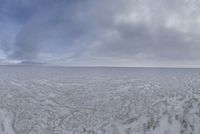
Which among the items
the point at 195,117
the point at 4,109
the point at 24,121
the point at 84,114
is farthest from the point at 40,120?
the point at 195,117

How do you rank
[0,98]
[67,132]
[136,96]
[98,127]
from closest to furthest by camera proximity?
1. [67,132]
2. [98,127]
3. [0,98]
4. [136,96]

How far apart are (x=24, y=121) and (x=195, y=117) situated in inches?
378

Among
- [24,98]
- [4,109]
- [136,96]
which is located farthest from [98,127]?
[24,98]

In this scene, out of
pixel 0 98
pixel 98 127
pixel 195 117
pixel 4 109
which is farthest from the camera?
pixel 0 98

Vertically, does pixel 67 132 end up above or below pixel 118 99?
below

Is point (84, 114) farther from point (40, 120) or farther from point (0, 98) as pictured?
point (0, 98)

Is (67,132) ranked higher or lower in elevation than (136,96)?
lower

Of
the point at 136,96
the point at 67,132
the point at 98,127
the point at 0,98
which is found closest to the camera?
the point at 67,132

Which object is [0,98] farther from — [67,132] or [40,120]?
[67,132]

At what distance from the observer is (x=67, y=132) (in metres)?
6.26

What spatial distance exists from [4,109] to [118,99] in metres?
7.83

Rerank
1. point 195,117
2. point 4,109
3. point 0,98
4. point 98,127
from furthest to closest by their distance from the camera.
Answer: point 0,98, point 4,109, point 195,117, point 98,127

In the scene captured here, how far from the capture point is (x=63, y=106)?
29.8 feet

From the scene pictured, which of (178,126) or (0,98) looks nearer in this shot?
(178,126)
